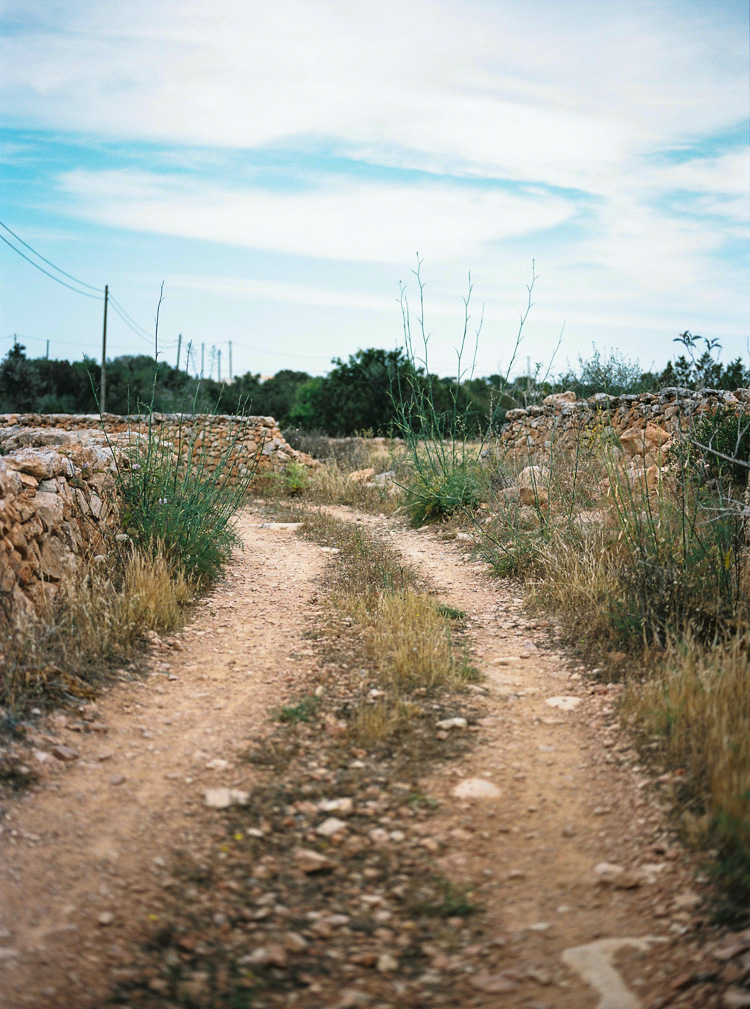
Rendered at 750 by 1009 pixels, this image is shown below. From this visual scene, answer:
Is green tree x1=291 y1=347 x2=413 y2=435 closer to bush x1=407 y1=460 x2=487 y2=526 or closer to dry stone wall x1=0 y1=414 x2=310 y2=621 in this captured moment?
bush x1=407 y1=460 x2=487 y2=526

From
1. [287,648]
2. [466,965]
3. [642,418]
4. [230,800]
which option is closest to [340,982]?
[466,965]

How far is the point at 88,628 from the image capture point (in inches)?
158

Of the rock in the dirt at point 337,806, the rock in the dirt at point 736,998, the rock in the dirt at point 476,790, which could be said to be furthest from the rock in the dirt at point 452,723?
the rock in the dirt at point 736,998

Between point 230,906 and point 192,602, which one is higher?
point 192,602

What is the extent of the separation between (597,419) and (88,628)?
697cm

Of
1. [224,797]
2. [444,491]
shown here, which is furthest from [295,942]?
[444,491]

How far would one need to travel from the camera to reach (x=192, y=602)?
17.7 feet

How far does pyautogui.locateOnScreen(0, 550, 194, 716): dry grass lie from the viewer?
11.5 ft

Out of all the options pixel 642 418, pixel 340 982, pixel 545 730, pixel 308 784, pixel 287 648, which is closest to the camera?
pixel 340 982

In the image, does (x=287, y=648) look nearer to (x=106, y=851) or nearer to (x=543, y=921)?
(x=106, y=851)

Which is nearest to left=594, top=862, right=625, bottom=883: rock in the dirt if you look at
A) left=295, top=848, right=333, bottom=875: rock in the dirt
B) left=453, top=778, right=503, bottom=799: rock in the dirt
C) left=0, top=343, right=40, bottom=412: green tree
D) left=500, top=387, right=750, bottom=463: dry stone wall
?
left=453, top=778, right=503, bottom=799: rock in the dirt

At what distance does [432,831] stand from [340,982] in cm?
75

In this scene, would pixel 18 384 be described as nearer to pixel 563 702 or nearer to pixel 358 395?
pixel 358 395

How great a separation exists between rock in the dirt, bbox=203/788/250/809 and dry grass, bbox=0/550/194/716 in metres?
1.01
